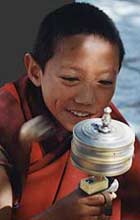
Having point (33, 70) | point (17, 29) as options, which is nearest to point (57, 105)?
point (33, 70)

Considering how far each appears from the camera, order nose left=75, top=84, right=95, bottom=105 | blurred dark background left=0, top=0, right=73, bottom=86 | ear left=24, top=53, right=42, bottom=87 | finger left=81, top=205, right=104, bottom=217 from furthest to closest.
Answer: blurred dark background left=0, top=0, right=73, bottom=86
ear left=24, top=53, right=42, bottom=87
nose left=75, top=84, right=95, bottom=105
finger left=81, top=205, right=104, bottom=217

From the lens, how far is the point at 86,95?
1.33 m

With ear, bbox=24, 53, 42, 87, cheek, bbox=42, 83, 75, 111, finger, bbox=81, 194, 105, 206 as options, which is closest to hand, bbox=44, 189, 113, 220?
finger, bbox=81, 194, 105, 206

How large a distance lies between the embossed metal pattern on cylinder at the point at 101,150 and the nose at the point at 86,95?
276 millimetres

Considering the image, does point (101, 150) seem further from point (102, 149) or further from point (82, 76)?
point (82, 76)

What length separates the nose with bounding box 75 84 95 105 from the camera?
4.31ft

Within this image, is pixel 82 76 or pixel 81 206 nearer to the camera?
pixel 81 206

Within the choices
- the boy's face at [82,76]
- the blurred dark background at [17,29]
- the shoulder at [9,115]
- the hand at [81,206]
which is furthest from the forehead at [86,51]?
the blurred dark background at [17,29]

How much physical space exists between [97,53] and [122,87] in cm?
141

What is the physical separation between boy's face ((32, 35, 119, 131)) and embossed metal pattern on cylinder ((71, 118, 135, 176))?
0.29 meters

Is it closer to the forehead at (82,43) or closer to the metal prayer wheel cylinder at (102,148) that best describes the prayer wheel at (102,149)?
the metal prayer wheel cylinder at (102,148)

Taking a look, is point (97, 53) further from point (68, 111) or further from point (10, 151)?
point (10, 151)

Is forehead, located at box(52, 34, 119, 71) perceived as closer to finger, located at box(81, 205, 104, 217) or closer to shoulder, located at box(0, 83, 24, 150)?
shoulder, located at box(0, 83, 24, 150)

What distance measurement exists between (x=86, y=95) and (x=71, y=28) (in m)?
0.16
